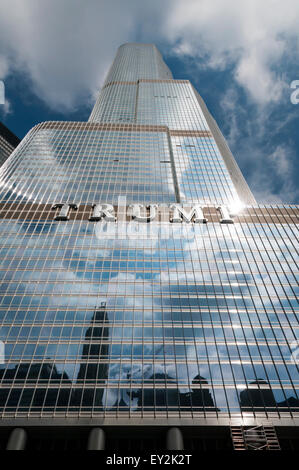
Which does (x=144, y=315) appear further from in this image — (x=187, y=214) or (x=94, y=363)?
(x=187, y=214)

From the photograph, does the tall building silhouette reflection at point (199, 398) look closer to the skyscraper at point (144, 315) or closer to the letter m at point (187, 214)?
the skyscraper at point (144, 315)

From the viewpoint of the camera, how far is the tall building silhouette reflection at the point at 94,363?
41938 mm

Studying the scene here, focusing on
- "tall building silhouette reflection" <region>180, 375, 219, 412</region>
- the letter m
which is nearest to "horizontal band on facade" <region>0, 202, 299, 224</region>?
the letter m

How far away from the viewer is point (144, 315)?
174ft

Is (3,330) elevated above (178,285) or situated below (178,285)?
below

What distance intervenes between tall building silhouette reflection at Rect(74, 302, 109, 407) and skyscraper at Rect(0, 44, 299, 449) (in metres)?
0.18

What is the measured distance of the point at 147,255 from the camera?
65.6 meters

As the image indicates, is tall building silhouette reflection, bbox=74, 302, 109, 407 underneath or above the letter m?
underneath

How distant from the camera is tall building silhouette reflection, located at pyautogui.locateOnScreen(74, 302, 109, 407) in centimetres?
4194

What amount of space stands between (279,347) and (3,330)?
159 ft

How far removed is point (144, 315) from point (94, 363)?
12.1 m

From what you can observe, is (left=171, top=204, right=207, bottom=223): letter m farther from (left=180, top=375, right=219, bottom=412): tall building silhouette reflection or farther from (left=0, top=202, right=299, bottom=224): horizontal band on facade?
(left=180, top=375, right=219, bottom=412): tall building silhouette reflection
